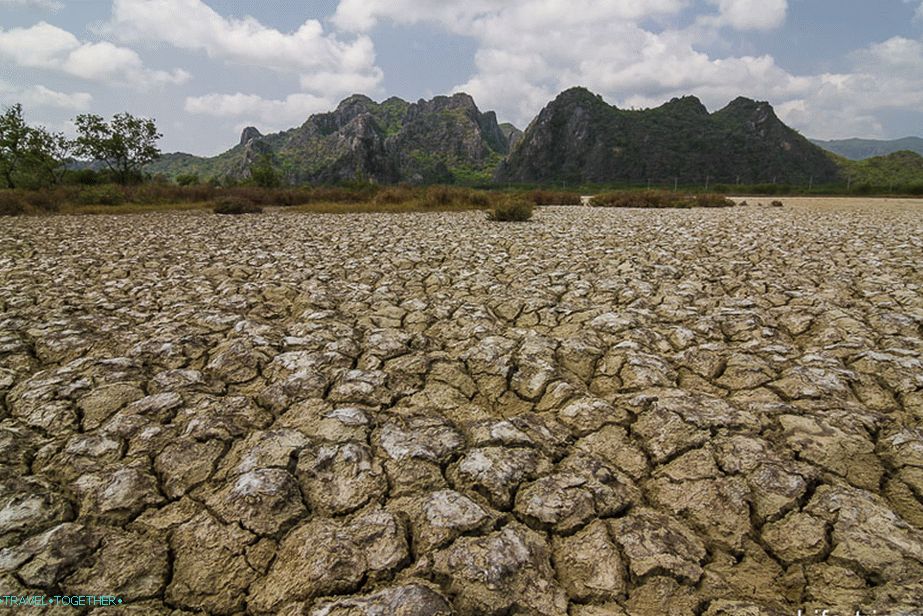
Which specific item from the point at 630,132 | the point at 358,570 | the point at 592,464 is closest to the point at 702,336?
the point at 592,464

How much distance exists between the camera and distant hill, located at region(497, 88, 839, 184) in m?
83.1

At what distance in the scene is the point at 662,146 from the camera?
86500mm

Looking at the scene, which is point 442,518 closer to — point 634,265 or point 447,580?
point 447,580

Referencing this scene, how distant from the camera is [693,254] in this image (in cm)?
668

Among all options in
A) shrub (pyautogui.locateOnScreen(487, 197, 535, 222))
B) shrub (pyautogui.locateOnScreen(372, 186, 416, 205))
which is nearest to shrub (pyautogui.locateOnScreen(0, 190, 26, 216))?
shrub (pyautogui.locateOnScreen(372, 186, 416, 205))

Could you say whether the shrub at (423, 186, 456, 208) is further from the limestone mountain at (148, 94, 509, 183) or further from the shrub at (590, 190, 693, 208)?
the limestone mountain at (148, 94, 509, 183)

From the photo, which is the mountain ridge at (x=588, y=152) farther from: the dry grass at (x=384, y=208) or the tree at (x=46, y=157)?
the dry grass at (x=384, y=208)

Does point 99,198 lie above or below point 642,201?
above

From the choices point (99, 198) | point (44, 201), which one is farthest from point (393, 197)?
point (44, 201)

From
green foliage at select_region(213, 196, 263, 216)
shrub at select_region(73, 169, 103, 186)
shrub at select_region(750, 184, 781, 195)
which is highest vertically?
shrub at select_region(73, 169, 103, 186)

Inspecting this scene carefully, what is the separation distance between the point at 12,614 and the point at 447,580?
1.35m

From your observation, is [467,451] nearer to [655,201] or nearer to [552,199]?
[655,201]

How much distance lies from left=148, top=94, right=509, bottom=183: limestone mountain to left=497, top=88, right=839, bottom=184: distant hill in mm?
16926

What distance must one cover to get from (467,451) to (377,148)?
308 feet
